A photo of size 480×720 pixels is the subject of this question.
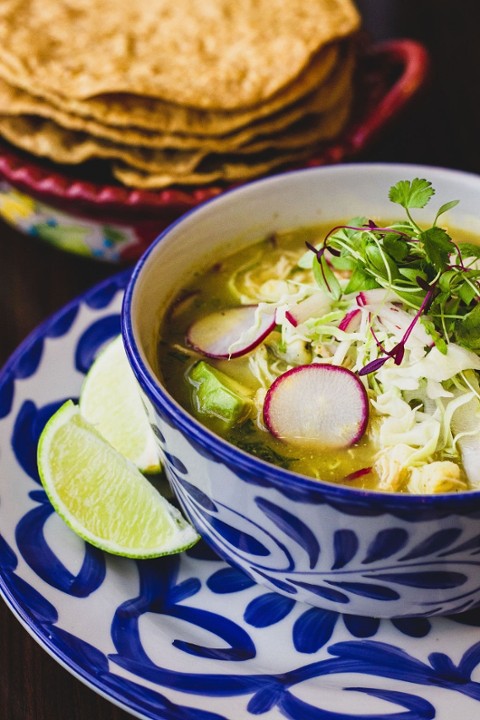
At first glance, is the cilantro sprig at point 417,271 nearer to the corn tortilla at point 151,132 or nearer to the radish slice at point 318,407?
the radish slice at point 318,407

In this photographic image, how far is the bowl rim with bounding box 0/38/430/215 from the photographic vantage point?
2.79 metres

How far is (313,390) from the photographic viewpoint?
175cm

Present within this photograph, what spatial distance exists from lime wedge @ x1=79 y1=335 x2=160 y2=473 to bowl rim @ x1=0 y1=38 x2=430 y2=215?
77 centimetres

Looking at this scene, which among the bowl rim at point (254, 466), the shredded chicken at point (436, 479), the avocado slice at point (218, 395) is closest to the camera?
the bowl rim at point (254, 466)

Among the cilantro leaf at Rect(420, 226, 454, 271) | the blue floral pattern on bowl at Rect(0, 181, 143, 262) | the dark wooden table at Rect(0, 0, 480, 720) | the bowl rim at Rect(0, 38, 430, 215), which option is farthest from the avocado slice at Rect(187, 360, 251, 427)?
the blue floral pattern on bowl at Rect(0, 181, 143, 262)

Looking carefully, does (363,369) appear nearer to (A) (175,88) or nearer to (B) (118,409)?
(B) (118,409)

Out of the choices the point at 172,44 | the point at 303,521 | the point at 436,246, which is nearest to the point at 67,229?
the point at 172,44

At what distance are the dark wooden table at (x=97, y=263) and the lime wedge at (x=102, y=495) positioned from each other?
311mm

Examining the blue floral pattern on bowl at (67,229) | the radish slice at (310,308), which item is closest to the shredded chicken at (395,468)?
the radish slice at (310,308)

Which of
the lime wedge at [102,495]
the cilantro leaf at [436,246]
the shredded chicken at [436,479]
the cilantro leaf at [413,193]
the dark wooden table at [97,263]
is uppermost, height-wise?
the cilantro leaf at [413,193]

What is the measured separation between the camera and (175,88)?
2.89 m

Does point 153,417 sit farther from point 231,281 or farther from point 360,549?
point 231,281

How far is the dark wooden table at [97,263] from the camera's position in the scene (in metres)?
1.75

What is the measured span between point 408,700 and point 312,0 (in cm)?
279
